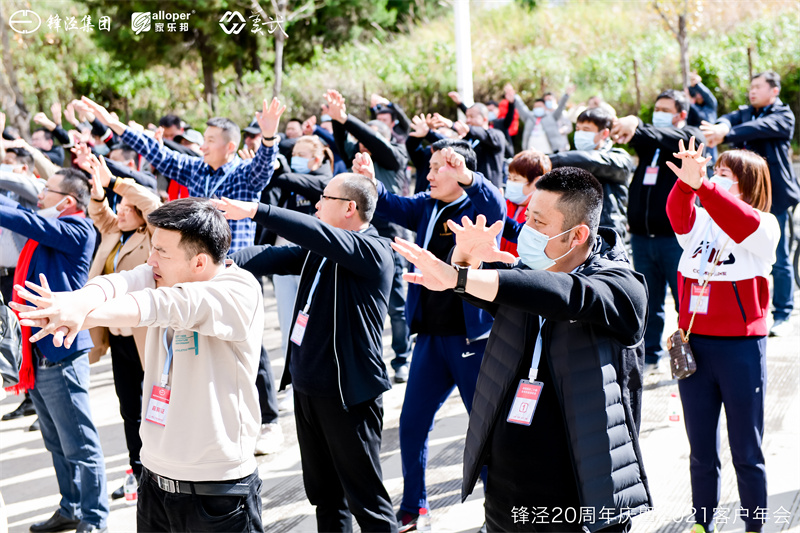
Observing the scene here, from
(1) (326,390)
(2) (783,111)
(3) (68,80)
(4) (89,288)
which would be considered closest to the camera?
(4) (89,288)

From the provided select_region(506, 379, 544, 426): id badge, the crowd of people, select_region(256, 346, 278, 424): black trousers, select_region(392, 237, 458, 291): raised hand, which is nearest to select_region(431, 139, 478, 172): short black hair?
the crowd of people

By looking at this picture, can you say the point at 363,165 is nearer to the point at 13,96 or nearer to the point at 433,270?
the point at 433,270

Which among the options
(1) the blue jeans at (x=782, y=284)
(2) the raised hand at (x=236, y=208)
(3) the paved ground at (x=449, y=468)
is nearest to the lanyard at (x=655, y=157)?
(1) the blue jeans at (x=782, y=284)

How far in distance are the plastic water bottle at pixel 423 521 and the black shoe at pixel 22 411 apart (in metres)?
3.95

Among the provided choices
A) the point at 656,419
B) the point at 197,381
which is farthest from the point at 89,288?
the point at 656,419

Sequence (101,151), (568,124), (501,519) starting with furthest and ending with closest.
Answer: (568,124) → (101,151) → (501,519)

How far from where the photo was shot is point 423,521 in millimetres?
4145

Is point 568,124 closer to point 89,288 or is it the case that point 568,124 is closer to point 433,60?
point 433,60

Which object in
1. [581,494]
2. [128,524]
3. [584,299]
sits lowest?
[128,524]

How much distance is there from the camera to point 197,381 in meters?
2.86

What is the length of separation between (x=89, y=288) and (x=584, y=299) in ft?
5.14

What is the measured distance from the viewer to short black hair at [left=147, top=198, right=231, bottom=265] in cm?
282

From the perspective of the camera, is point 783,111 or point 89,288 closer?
point 89,288

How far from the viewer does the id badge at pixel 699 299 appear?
382cm
